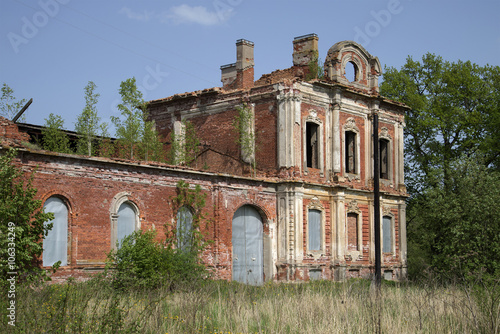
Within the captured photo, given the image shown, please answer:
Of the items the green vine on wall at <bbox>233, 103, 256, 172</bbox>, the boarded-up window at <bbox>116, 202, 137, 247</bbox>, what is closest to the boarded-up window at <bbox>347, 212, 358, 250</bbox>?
the green vine on wall at <bbox>233, 103, 256, 172</bbox>

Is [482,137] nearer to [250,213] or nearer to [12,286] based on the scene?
[250,213]

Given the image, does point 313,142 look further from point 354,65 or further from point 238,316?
point 238,316

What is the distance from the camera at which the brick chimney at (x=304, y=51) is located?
2667 centimetres

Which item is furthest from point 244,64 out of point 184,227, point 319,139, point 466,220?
point 466,220

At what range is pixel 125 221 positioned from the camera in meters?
19.3

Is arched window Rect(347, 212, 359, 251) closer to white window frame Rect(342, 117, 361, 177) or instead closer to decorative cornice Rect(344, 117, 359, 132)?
white window frame Rect(342, 117, 361, 177)

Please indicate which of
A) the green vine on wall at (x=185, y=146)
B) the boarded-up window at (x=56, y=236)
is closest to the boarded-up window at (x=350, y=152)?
the green vine on wall at (x=185, y=146)

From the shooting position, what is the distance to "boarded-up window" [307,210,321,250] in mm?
25344

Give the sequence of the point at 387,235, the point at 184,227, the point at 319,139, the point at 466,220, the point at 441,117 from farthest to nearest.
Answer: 1. the point at 441,117
2. the point at 387,235
3. the point at 319,139
4. the point at 466,220
5. the point at 184,227

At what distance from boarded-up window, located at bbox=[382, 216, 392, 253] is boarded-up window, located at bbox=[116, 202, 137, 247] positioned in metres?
13.8

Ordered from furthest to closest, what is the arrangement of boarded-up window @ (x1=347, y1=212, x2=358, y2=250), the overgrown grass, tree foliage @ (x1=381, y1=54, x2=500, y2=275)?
tree foliage @ (x1=381, y1=54, x2=500, y2=275)
boarded-up window @ (x1=347, y1=212, x2=358, y2=250)
the overgrown grass

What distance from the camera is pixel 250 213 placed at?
23938 mm

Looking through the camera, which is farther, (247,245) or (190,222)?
(247,245)

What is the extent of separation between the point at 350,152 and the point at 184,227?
33.0 feet
